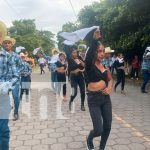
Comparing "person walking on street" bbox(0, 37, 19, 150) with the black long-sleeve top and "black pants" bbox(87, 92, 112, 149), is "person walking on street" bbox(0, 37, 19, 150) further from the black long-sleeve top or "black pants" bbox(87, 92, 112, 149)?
"black pants" bbox(87, 92, 112, 149)

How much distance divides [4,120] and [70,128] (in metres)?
2.83

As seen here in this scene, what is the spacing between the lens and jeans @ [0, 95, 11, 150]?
4.71 metres

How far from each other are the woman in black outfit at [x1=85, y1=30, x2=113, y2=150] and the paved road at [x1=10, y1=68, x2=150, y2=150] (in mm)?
814

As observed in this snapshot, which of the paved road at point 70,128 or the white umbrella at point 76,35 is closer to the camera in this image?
the white umbrella at point 76,35

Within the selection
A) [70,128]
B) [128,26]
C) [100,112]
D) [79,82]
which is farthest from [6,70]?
[128,26]

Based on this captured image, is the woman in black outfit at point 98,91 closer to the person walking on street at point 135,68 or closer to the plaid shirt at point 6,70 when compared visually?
the plaid shirt at point 6,70

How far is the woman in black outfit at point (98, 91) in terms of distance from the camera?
5180mm

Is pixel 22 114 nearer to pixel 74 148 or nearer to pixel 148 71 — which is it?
pixel 74 148

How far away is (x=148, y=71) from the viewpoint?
1332cm

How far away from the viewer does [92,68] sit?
207 inches

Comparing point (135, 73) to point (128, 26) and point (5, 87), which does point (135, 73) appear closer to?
point (128, 26)

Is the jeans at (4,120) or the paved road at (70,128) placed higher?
the jeans at (4,120)

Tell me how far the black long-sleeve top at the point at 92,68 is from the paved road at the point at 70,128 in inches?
52.9

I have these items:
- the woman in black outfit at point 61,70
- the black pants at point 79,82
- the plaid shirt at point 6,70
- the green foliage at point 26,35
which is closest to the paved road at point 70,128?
the black pants at point 79,82
